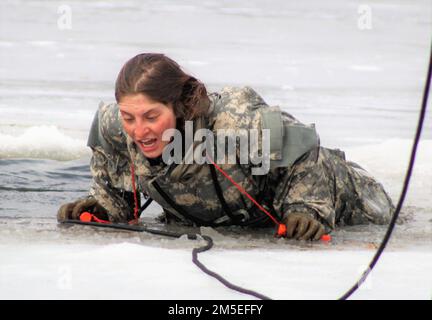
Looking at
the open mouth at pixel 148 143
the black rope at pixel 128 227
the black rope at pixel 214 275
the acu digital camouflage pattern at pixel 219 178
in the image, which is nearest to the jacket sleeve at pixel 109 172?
the acu digital camouflage pattern at pixel 219 178

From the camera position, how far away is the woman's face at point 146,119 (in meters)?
4.05

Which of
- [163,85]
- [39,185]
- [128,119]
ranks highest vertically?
[163,85]

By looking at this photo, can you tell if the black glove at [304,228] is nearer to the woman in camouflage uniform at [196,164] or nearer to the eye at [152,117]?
the woman in camouflage uniform at [196,164]

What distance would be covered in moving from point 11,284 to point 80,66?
8116mm

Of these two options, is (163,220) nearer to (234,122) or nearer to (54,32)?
(234,122)

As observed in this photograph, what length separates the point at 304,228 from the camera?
4266 mm

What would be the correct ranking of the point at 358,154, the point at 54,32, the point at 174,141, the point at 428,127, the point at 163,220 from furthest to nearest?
the point at 54,32 < the point at 428,127 < the point at 358,154 < the point at 163,220 < the point at 174,141

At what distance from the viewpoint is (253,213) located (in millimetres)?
4543

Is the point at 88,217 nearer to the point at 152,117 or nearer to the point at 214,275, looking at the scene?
the point at 152,117

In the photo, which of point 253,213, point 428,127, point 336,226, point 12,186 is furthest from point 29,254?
point 428,127

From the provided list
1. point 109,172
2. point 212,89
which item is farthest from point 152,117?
point 212,89

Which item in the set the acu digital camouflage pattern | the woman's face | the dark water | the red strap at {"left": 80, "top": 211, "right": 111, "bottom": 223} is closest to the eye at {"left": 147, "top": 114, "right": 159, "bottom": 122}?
the woman's face

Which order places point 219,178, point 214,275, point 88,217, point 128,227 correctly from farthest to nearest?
point 88,217, point 128,227, point 219,178, point 214,275

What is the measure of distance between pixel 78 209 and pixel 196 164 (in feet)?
2.27
